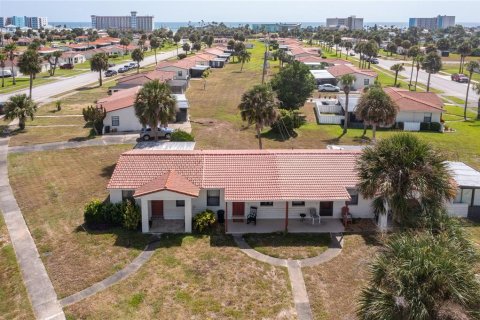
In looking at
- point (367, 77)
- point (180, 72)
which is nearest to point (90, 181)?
point (180, 72)

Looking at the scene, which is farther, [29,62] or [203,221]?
[29,62]

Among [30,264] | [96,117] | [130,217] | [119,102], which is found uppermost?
[119,102]

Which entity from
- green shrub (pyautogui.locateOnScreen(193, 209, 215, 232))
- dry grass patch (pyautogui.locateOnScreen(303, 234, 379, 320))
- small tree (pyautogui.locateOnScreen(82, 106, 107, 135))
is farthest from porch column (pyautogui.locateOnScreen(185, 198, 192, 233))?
small tree (pyautogui.locateOnScreen(82, 106, 107, 135))

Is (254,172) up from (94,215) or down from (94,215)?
up

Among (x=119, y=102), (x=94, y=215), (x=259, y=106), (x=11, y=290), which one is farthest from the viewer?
(x=119, y=102)

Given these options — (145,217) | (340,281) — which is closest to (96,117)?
(145,217)

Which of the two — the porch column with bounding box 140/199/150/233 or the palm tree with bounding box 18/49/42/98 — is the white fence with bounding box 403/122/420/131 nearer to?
the porch column with bounding box 140/199/150/233

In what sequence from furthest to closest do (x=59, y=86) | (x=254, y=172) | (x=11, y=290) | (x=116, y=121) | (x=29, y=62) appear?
(x=59, y=86) → (x=29, y=62) → (x=116, y=121) → (x=254, y=172) → (x=11, y=290)

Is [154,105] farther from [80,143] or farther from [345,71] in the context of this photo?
[345,71]
